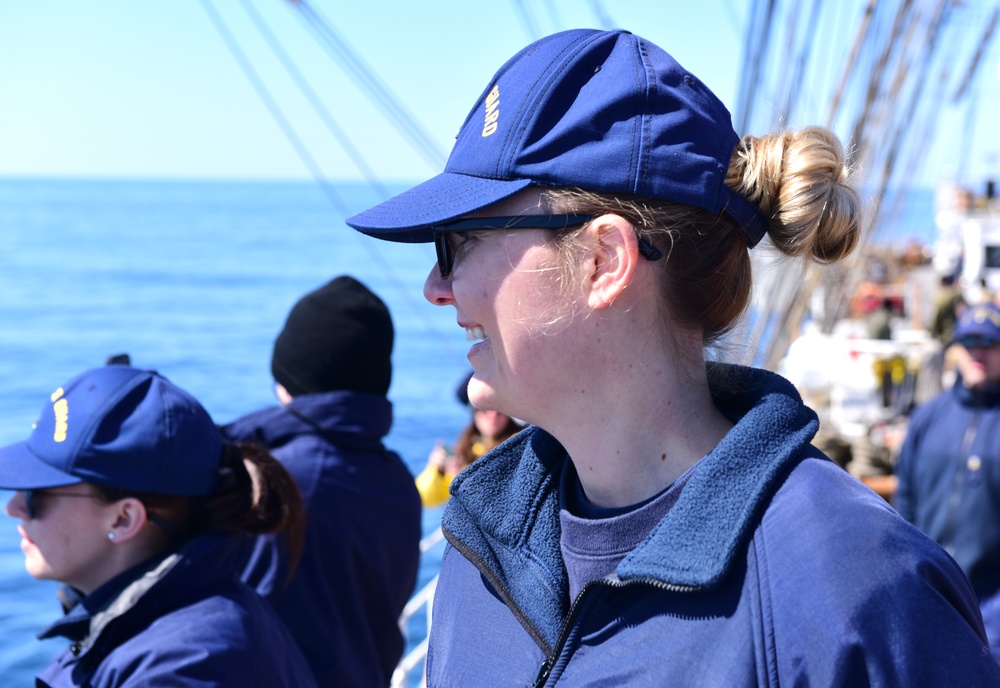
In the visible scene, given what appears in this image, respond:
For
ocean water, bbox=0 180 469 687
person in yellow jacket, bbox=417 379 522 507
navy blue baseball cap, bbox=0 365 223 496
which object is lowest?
ocean water, bbox=0 180 469 687

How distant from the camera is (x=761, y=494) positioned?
118 centimetres

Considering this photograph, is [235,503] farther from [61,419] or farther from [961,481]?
[961,481]

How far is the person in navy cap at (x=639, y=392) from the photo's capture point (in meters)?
1.13

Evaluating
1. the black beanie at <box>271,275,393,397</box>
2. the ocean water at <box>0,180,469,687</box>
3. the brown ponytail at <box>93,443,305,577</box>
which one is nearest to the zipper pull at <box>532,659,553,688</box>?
the brown ponytail at <box>93,443,305,577</box>

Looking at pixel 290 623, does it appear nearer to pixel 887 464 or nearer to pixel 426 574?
pixel 887 464

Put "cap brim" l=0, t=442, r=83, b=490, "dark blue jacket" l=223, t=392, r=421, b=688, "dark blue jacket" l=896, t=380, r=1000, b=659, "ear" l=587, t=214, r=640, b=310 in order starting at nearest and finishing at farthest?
1. "ear" l=587, t=214, r=640, b=310
2. "cap brim" l=0, t=442, r=83, b=490
3. "dark blue jacket" l=223, t=392, r=421, b=688
4. "dark blue jacket" l=896, t=380, r=1000, b=659

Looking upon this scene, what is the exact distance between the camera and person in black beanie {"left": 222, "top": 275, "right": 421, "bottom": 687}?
273 cm

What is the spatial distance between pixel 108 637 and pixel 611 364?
119cm

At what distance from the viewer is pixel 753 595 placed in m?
1.14

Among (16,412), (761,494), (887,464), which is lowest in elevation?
(16,412)

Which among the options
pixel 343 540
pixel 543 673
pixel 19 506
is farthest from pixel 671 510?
pixel 343 540

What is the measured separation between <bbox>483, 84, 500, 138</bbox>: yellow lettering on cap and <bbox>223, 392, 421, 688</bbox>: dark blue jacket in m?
1.60

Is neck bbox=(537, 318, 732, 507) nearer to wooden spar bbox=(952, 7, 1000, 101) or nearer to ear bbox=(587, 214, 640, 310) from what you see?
ear bbox=(587, 214, 640, 310)

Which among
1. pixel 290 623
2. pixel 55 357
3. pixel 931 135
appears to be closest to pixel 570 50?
pixel 290 623
